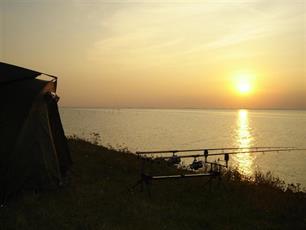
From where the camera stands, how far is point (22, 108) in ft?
27.8

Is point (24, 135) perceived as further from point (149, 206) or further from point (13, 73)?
point (149, 206)

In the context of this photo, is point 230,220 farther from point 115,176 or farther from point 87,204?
point 115,176

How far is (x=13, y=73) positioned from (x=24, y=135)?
1641mm

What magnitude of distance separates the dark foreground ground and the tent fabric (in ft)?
9.31

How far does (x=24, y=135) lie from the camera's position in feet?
27.4

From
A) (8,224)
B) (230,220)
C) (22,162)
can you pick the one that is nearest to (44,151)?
(22,162)

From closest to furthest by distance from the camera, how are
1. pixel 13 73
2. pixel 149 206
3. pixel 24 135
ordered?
pixel 24 135 < pixel 149 206 < pixel 13 73

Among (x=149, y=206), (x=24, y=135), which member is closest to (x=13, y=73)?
(x=24, y=135)

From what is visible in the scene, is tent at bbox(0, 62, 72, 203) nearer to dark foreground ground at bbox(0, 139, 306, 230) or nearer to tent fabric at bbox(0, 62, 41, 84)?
tent fabric at bbox(0, 62, 41, 84)

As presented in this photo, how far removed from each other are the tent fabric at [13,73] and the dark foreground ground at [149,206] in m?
2.84

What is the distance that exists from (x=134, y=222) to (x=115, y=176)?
4.52 m

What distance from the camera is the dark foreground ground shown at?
728cm

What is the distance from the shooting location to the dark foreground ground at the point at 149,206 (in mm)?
7281

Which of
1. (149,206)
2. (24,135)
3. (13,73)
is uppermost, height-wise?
(13,73)
